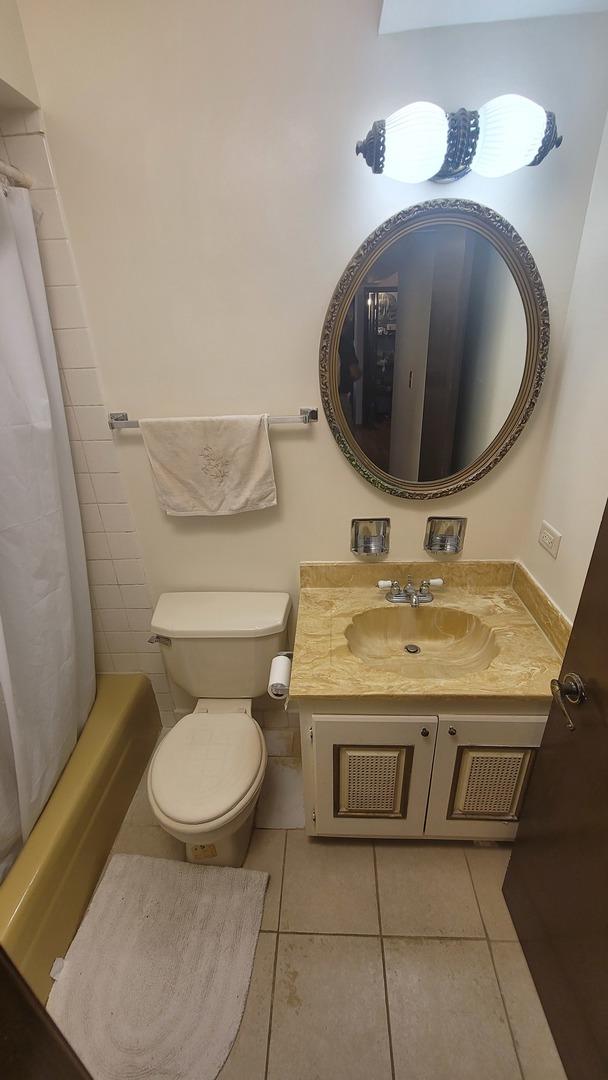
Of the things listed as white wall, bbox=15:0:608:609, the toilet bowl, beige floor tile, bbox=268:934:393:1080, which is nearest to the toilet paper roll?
the toilet bowl

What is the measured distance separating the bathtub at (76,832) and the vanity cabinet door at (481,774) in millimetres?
1081

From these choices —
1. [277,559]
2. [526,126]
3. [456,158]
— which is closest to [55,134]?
[456,158]

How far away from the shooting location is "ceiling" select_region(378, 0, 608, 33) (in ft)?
3.00

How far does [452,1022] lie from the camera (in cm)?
106

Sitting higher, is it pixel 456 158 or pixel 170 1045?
pixel 456 158

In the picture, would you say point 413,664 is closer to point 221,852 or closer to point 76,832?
point 221,852

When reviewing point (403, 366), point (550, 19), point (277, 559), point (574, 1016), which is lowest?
point (574, 1016)

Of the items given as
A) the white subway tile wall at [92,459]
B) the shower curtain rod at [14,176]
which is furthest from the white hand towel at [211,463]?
the shower curtain rod at [14,176]

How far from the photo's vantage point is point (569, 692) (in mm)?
883

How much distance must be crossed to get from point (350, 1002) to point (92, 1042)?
65 cm

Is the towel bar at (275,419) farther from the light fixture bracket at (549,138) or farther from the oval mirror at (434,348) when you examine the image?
the light fixture bracket at (549,138)

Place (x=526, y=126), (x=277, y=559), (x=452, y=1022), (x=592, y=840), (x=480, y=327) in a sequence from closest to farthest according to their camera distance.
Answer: (x=592, y=840) → (x=526, y=126) → (x=452, y=1022) → (x=480, y=327) → (x=277, y=559)

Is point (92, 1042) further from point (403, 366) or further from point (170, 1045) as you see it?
point (403, 366)

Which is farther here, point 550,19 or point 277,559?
point 277,559
